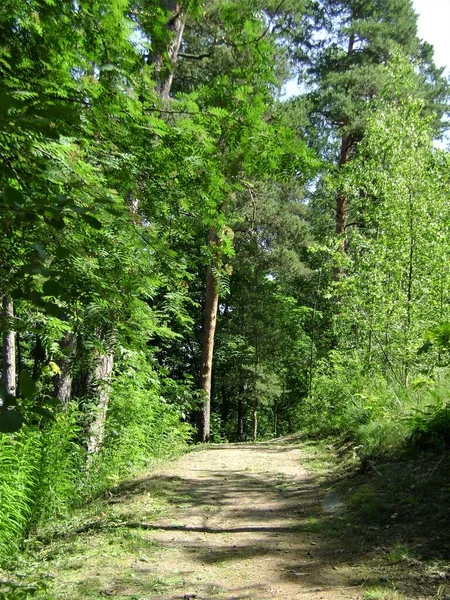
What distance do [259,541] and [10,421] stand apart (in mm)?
4152

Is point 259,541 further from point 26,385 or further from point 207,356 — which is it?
point 207,356

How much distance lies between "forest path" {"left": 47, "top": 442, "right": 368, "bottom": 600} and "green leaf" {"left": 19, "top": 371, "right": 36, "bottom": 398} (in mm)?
3004

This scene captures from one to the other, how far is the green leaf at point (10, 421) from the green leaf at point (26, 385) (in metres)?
0.04

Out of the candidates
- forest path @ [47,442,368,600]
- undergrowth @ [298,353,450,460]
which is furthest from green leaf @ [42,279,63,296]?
undergrowth @ [298,353,450,460]

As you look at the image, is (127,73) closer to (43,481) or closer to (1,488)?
(1,488)

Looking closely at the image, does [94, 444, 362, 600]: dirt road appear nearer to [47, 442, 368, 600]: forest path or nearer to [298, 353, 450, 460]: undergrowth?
[47, 442, 368, 600]: forest path

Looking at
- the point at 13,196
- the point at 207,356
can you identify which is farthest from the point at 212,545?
the point at 207,356

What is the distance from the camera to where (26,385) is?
106 centimetres

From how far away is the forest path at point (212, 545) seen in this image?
3584mm


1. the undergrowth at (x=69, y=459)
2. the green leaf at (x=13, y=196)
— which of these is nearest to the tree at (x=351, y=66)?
the undergrowth at (x=69, y=459)

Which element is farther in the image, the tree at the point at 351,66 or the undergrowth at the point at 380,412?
the tree at the point at 351,66

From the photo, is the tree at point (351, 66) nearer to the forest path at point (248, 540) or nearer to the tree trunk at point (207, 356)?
the tree trunk at point (207, 356)

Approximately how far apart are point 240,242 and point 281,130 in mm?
15337

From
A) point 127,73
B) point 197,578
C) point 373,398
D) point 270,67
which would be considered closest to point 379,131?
point 373,398
